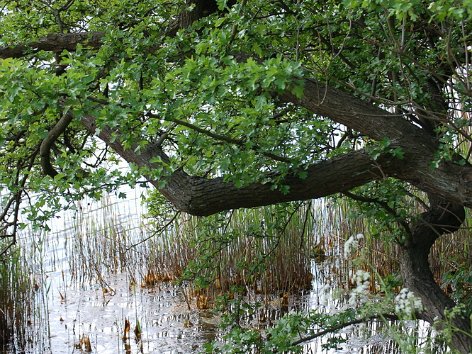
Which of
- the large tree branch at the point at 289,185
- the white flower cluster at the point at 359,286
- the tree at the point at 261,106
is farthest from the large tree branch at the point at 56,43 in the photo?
the white flower cluster at the point at 359,286

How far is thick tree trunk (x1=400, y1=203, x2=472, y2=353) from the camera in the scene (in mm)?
3604

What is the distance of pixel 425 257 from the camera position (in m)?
3.81

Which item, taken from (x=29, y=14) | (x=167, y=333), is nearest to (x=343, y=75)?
(x=29, y=14)

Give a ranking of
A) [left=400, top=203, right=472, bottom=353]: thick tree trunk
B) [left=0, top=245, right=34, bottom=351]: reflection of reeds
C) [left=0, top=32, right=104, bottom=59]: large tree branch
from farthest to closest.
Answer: [left=0, top=245, right=34, bottom=351]: reflection of reeds, [left=0, top=32, right=104, bottom=59]: large tree branch, [left=400, top=203, right=472, bottom=353]: thick tree trunk

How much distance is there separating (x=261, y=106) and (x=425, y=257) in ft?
5.56

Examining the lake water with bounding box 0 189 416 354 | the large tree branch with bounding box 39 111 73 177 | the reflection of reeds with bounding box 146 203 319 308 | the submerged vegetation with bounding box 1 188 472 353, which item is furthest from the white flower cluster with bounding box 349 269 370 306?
the reflection of reeds with bounding box 146 203 319 308

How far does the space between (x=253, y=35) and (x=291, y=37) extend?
1.21 feet

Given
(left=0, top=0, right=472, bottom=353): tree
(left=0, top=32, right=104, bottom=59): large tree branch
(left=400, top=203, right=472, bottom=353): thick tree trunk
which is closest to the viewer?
(left=0, top=0, right=472, bottom=353): tree

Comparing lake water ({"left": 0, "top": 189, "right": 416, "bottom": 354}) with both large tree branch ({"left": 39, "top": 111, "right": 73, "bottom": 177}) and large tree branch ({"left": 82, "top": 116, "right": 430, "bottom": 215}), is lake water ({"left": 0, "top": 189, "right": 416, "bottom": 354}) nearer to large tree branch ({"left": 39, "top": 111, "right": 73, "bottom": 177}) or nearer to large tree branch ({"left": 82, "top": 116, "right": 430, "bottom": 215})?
large tree branch ({"left": 82, "top": 116, "right": 430, "bottom": 215})

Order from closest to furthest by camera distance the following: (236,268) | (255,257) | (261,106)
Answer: (261,106) → (255,257) → (236,268)

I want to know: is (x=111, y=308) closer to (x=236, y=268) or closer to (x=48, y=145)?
(x=236, y=268)

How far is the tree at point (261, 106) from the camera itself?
254 centimetres

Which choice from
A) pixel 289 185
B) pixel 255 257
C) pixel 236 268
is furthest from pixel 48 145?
pixel 236 268

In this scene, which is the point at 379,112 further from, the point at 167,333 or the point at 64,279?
the point at 64,279
